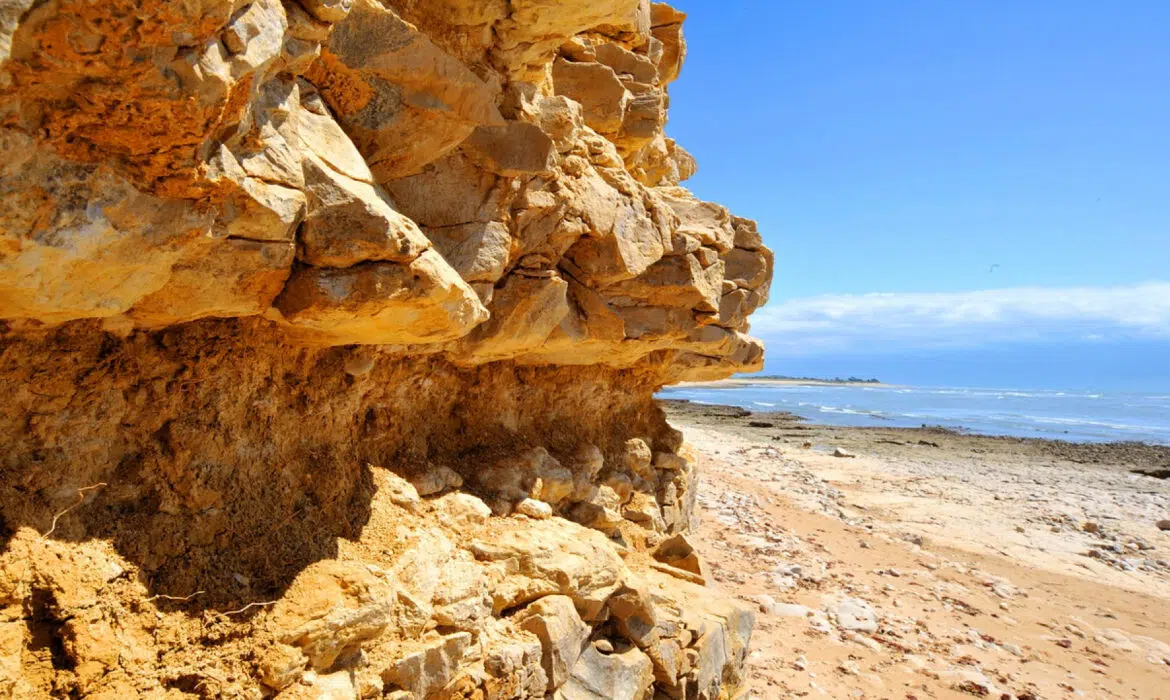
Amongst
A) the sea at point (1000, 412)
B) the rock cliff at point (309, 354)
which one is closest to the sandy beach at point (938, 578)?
the rock cliff at point (309, 354)

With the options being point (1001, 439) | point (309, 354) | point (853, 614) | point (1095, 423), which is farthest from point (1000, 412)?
point (309, 354)

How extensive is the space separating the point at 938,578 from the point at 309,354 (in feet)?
37.0

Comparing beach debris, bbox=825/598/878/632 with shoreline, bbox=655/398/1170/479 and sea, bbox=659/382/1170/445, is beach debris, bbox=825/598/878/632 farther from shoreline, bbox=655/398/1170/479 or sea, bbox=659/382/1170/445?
sea, bbox=659/382/1170/445

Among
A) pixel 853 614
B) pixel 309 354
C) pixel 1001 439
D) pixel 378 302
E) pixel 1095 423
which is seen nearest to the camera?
pixel 378 302

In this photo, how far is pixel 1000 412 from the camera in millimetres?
58156

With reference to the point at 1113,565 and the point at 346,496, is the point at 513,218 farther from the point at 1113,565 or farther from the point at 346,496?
the point at 1113,565

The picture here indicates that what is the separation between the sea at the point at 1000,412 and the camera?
4391 cm

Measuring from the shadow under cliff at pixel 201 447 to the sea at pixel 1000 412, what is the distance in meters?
43.0

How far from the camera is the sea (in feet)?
144

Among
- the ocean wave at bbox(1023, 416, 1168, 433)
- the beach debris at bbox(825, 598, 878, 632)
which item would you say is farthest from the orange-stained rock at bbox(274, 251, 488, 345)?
the ocean wave at bbox(1023, 416, 1168, 433)

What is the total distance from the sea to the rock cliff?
4144 centimetres

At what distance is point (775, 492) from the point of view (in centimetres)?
1717

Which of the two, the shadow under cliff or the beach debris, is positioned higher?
the shadow under cliff

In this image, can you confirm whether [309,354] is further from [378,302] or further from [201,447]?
[378,302]
